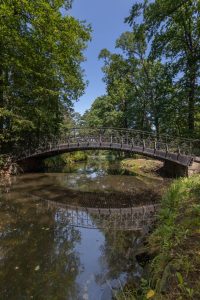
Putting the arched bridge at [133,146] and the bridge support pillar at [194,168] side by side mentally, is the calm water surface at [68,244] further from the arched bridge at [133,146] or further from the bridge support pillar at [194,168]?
the arched bridge at [133,146]

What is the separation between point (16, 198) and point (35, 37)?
11.3 metres

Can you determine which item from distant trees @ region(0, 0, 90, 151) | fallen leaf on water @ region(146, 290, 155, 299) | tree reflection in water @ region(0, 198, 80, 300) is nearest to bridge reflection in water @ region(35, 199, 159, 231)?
tree reflection in water @ region(0, 198, 80, 300)

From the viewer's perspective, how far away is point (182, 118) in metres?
22.0

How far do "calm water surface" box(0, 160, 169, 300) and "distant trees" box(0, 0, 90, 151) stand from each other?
7660 mm

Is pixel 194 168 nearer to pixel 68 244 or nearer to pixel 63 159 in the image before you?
pixel 68 244

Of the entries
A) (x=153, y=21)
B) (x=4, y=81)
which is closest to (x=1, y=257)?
(x=153, y=21)

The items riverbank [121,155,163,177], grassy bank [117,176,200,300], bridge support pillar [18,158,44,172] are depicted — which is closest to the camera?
grassy bank [117,176,200,300]

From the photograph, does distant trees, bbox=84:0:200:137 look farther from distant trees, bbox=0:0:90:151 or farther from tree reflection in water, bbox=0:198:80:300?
tree reflection in water, bbox=0:198:80:300

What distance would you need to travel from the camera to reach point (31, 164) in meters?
20.4

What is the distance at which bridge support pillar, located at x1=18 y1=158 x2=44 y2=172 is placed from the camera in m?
19.2

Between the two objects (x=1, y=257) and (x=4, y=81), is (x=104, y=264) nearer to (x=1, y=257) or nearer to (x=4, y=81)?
(x=1, y=257)

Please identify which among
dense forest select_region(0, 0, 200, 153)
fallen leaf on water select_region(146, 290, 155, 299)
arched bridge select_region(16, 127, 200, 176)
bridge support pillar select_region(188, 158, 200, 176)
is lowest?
fallen leaf on water select_region(146, 290, 155, 299)

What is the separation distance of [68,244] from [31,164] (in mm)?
15582

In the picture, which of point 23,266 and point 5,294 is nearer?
point 5,294
